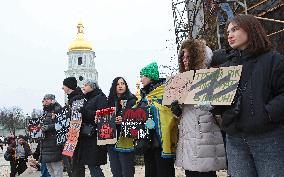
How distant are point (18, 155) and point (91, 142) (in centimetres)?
695

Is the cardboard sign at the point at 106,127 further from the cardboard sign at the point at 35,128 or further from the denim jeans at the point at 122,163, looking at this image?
the cardboard sign at the point at 35,128

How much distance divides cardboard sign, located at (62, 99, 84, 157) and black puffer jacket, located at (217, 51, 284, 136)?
3368 mm

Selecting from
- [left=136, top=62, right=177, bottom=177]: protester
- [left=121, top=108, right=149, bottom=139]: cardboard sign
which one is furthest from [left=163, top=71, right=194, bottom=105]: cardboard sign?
[left=121, top=108, right=149, bottom=139]: cardboard sign

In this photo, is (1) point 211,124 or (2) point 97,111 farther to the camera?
(2) point 97,111

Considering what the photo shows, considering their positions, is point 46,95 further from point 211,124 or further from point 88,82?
point 211,124

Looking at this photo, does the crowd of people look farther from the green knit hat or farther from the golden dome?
the golden dome

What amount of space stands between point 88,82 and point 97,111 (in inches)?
23.5

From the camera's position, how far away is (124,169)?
16.1 feet

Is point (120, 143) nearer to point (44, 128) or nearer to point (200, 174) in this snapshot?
point (200, 174)

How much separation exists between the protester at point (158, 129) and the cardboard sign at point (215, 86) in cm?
71

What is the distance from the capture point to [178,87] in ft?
12.3

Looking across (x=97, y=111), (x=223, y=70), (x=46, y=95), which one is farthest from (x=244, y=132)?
(x=46, y=95)

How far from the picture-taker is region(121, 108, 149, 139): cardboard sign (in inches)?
167

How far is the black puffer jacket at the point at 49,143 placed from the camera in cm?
645
